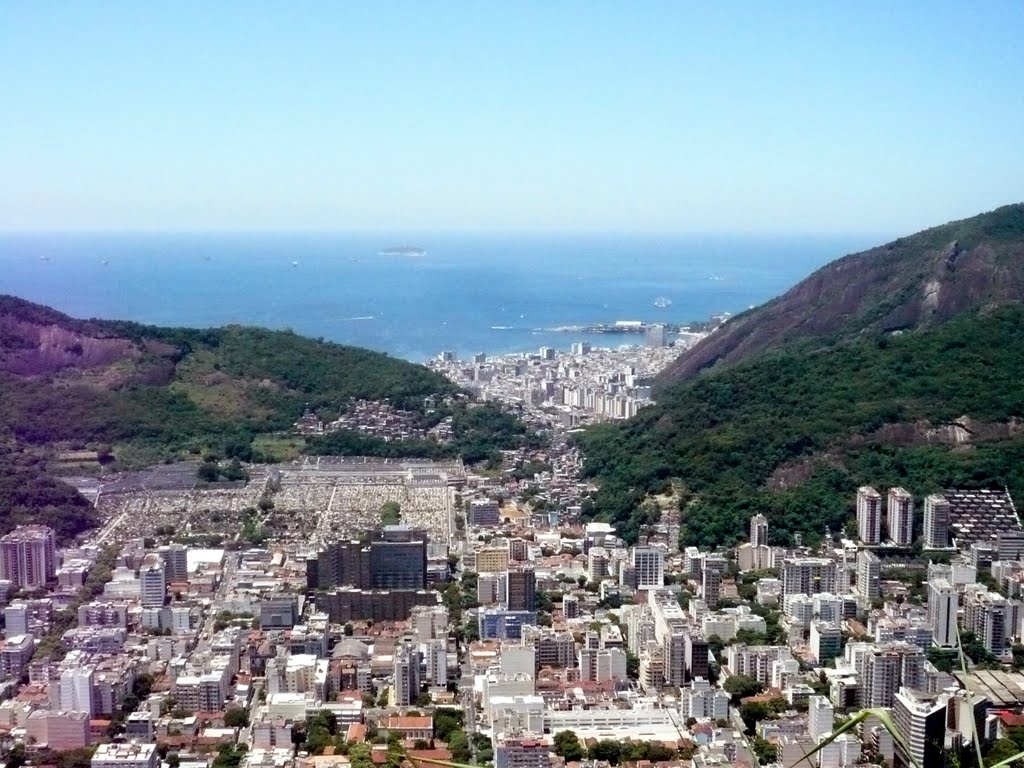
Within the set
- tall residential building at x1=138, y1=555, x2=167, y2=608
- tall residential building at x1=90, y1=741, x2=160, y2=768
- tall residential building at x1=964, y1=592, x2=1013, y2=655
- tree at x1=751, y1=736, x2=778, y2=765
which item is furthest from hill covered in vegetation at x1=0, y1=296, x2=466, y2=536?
tall residential building at x1=964, y1=592, x2=1013, y2=655

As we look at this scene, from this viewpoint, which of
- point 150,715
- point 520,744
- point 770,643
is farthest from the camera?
point 770,643

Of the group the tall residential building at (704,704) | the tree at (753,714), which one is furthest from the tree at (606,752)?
the tree at (753,714)

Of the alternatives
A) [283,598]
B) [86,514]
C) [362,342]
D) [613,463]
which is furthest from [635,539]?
[362,342]

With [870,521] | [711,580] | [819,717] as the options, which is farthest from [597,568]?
[819,717]

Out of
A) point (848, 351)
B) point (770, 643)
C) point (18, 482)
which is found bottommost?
point (770, 643)

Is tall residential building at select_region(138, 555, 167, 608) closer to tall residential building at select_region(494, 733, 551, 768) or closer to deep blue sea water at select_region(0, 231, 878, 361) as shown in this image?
tall residential building at select_region(494, 733, 551, 768)

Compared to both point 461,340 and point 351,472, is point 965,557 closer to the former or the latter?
point 351,472

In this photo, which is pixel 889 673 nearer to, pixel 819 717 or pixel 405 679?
pixel 819 717
